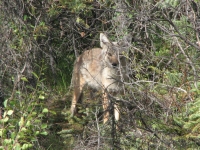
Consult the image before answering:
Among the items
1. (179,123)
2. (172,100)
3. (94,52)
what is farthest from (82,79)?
(179,123)

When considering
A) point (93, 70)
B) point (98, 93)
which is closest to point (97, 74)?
point (93, 70)

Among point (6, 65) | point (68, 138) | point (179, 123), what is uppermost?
point (6, 65)

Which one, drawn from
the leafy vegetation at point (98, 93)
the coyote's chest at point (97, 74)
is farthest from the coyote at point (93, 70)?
the leafy vegetation at point (98, 93)

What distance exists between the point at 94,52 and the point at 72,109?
1263 millimetres

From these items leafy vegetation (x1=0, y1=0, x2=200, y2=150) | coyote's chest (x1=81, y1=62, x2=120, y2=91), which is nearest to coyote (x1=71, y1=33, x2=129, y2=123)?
coyote's chest (x1=81, y1=62, x2=120, y2=91)

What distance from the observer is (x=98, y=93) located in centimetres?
823

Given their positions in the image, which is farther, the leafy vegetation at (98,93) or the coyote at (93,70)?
the coyote at (93,70)

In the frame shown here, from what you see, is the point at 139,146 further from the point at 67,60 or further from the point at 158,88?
the point at 67,60

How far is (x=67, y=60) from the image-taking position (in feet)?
35.6

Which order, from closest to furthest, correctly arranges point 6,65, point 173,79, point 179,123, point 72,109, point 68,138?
point 179,123
point 173,79
point 6,65
point 68,138
point 72,109

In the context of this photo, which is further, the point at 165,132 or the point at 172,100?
the point at 172,100

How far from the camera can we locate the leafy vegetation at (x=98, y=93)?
541 cm

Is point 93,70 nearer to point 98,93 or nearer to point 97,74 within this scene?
point 97,74

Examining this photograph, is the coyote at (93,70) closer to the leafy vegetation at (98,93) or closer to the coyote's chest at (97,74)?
the coyote's chest at (97,74)
